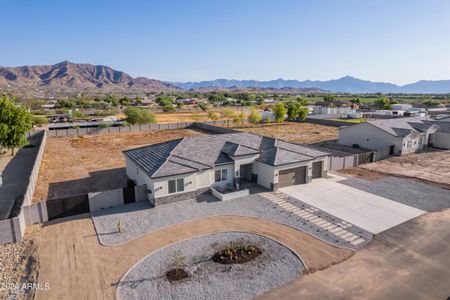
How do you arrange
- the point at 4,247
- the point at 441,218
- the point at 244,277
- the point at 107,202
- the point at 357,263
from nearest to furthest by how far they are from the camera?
the point at 244,277, the point at 357,263, the point at 4,247, the point at 441,218, the point at 107,202

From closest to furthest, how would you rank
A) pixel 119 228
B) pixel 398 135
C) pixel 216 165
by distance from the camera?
pixel 119 228
pixel 216 165
pixel 398 135

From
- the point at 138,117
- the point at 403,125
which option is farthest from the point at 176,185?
the point at 138,117

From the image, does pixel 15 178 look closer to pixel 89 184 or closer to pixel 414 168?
pixel 89 184

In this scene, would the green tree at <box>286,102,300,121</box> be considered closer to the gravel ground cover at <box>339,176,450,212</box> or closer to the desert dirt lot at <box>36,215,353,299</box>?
the gravel ground cover at <box>339,176,450,212</box>

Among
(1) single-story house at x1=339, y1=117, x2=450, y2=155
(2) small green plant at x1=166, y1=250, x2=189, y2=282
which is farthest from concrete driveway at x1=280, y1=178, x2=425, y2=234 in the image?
(1) single-story house at x1=339, y1=117, x2=450, y2=155

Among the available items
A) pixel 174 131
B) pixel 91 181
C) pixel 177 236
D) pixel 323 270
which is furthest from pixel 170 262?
pixel 174 131

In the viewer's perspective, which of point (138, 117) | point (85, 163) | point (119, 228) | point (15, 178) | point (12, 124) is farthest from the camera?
point (138, 117)

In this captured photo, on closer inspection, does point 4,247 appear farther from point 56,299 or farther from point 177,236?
point 177,236

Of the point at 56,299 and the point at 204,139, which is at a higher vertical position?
the point at 204,139
